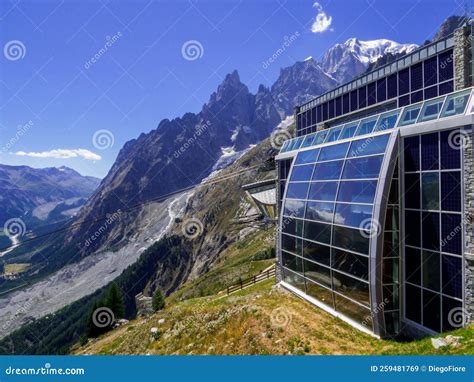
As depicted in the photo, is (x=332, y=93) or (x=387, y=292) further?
(x=332, y=93)

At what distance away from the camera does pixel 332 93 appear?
44594 millimetres

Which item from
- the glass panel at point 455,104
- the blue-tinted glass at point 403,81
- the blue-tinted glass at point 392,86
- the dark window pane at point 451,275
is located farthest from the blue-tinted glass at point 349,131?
the blue-tinted glass at point 392,86

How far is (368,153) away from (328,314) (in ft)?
37.2

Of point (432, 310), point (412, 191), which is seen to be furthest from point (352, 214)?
point (432, 310)

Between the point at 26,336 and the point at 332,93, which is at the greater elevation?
the point at 332,93

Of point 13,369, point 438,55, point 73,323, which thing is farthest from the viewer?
point 73,323

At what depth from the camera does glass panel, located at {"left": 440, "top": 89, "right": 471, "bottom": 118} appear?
17.8 meters

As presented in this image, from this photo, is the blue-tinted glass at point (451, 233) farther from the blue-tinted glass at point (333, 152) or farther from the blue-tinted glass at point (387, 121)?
the blue-tinted glass at point (333, 152)

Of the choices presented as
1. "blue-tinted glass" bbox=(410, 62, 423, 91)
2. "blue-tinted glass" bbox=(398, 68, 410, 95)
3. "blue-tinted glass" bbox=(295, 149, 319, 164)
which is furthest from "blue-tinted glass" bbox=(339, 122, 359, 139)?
"blue-tinted glass" bbox=(398, 68, 410, 95)

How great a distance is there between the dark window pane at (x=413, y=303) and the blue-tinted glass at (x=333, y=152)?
9628 mm

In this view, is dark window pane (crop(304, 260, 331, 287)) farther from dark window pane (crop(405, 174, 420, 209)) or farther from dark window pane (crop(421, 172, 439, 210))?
dark window pane (crop(421, 172, 439, 210))

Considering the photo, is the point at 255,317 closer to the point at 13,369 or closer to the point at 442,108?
the point at 13,369

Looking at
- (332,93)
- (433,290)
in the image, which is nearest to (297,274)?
(433,290)

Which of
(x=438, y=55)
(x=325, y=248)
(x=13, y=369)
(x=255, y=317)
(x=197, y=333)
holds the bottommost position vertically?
(x=197, y=333)
